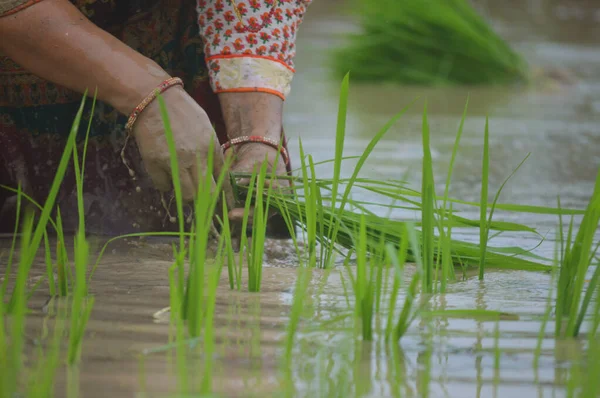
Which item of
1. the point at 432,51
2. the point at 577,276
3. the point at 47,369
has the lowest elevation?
the point at 47,369

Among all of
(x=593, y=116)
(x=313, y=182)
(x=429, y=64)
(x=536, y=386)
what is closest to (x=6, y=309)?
(x=313, y=182)

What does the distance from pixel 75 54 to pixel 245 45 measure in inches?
15.9

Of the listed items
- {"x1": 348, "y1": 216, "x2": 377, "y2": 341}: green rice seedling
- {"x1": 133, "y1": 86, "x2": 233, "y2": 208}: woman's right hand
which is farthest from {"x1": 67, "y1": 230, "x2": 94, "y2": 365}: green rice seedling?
{"x1": 133, "y1": 86, "x2": 233, "y2": 208}: woman's right hand

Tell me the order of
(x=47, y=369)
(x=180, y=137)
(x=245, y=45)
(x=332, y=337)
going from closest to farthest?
1. (x=47, y=369)
2. (x=332, y=337)
3. (x=180, y=137)
4. (x=245, y=45)

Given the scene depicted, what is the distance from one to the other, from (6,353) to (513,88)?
168 inches

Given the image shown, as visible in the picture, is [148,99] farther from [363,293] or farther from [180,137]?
[363,293]

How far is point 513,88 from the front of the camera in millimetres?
4914

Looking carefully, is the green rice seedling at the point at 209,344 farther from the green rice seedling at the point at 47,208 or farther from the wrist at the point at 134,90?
the wrist at the point at 134,90

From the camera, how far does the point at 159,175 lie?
4.81 ft

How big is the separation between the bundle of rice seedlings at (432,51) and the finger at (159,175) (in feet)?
11.5

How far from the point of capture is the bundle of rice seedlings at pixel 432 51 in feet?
16.1

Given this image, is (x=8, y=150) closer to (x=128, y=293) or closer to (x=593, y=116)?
(x=128, y=293)

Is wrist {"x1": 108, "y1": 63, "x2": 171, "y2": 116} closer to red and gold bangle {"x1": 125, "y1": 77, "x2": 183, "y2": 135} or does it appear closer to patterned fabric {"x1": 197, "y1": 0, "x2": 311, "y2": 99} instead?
red and gold bangle {"x1": 125, "y1": 77, "x2": 183, "y2": 135}

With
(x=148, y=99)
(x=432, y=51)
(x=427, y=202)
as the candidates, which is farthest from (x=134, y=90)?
(x=432, y=51)
